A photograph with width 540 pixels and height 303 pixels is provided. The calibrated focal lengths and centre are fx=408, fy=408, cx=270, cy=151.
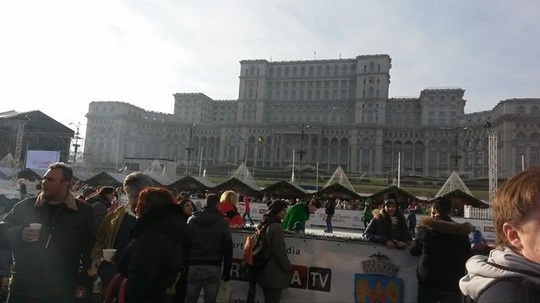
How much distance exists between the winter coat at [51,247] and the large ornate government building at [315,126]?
265 ft

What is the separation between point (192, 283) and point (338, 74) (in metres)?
105

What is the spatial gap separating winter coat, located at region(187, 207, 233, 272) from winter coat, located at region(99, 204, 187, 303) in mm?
1968

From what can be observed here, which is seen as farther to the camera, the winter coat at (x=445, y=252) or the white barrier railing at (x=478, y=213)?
the white barrier railing at (x=478, y=213)

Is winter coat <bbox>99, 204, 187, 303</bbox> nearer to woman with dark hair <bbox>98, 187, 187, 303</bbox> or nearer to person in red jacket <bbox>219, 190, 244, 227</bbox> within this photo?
woman with dark hair <bbox>98, 187, 187, 303</bbox>

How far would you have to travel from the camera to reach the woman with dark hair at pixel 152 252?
3240mm

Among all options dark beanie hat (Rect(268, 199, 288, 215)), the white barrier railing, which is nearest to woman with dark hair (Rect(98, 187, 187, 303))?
dark beanie hat (Rect(268, 199, 288, 215))

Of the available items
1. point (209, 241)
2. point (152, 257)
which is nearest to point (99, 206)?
point (209, 241)

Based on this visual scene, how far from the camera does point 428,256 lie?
191 inches

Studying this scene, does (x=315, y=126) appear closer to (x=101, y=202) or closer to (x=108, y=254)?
(x=101, y=202)

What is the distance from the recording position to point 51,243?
3.80m

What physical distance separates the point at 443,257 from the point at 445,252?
6cm

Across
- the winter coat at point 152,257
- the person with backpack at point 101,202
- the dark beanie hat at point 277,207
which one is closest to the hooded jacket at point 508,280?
the winter coat at point 152,257

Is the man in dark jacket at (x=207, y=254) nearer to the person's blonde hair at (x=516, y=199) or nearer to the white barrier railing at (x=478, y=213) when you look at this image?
the person's blonde hair at (x=516, y=199)

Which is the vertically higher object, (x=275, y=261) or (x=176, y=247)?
(x=176, y=247)
